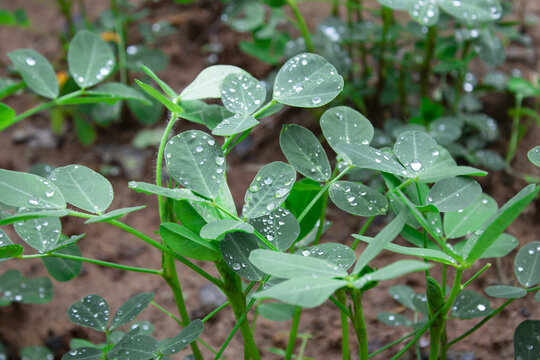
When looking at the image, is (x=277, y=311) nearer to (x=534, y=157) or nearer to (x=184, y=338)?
(x=184, y=338)

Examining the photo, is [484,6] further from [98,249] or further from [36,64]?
[98,249]

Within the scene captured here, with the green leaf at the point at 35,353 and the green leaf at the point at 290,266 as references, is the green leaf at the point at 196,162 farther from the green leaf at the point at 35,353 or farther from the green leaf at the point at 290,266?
the green leaf at the point at 35,353

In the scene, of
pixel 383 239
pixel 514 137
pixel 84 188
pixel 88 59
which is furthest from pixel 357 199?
pixel 514 137

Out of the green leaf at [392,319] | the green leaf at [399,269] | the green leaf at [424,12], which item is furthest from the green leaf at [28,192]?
the green leaf at [424,12]

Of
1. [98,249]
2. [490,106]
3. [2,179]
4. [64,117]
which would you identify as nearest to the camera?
[2,179]

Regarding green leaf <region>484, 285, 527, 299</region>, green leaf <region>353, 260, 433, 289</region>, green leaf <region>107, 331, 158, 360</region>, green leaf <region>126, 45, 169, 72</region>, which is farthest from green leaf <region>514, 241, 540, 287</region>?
green leaf <region>126, 45, 169, 72</region>

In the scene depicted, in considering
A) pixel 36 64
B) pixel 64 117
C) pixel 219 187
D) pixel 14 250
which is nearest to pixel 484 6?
pixel 219 187
